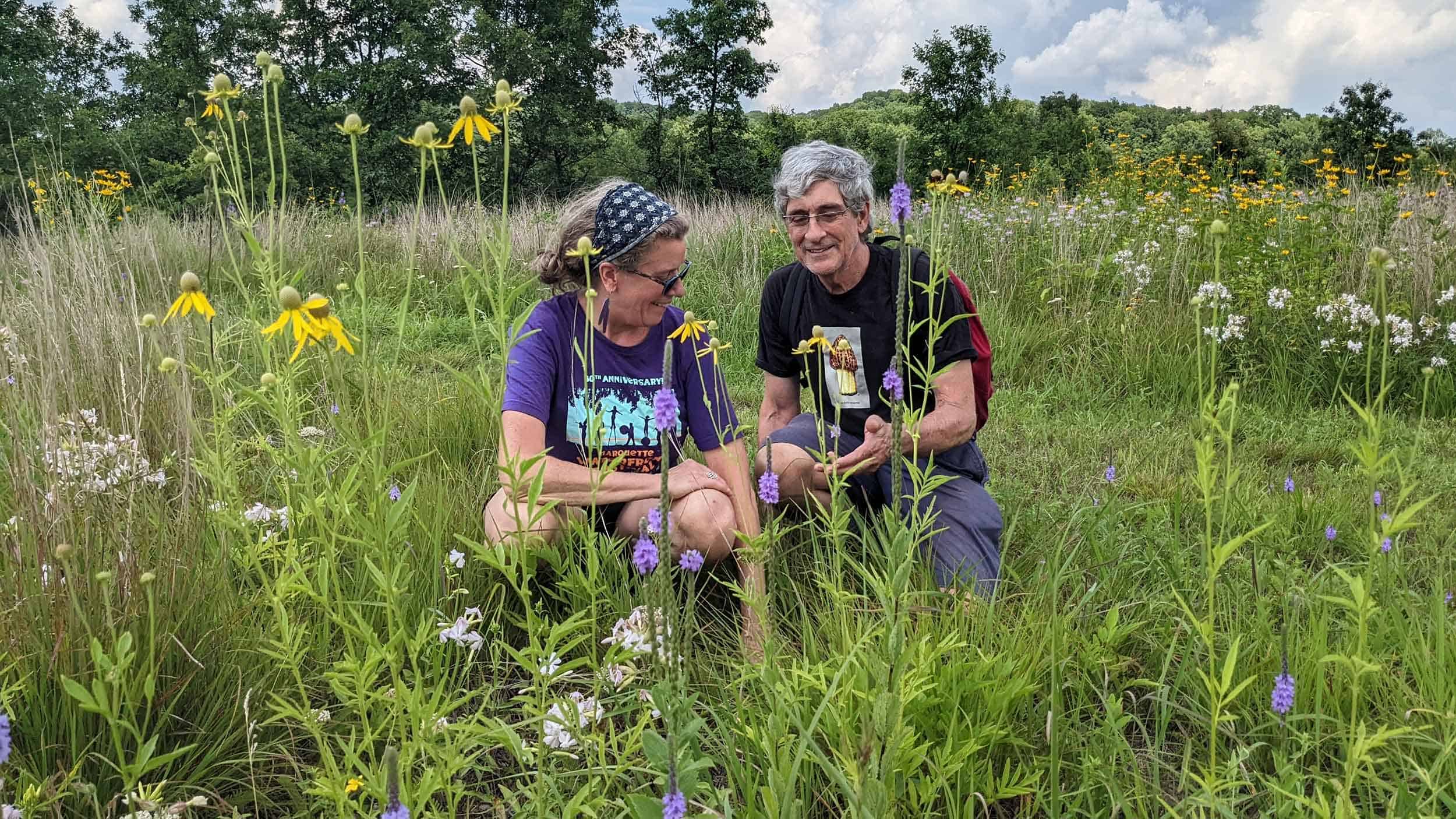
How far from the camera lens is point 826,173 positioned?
96.2 inches

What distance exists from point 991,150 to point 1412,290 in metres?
25.5

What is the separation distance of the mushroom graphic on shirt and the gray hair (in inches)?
13.2

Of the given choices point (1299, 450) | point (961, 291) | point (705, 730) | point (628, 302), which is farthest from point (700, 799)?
point (1299, 450)

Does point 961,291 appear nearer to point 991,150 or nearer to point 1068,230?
point 1068,230

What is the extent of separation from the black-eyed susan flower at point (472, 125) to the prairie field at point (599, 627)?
101mm

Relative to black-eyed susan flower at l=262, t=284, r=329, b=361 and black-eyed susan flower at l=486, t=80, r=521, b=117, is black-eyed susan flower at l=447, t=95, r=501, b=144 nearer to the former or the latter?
black-eyed susan flower at l=486, t=80, r=521, b=117

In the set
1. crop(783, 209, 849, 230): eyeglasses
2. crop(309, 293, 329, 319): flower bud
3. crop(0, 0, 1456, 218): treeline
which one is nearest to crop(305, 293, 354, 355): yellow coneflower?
crop(309, 293, 329, 319): flower bud

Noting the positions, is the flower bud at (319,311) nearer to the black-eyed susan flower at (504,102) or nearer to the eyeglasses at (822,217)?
the black-eyed susan flower at (504,102)

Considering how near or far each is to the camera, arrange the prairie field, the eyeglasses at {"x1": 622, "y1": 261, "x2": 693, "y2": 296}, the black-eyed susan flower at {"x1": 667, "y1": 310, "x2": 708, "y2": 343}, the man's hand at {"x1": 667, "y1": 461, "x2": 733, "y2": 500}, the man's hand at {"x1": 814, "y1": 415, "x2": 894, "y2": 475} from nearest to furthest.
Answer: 1. the prairie field
2. the black-eyed susan flower at {"x1": 667, "y1": 310, "x2": 708, "y2": 343}
3. the man's hand at {"x1": 814, "y1": 415, "x2": 894, "y2": 475}
4. the man's hand at {"x1": 667, "y1": 461, "x2": 733, "y2": 500}
5. the eyeglasses at {"x1": 622, "y1": 261, "x2": 693, "y2": 296}

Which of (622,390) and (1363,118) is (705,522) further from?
(1363,118)

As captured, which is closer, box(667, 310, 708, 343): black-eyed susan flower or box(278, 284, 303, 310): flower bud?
box(278, 284, 303, 310): flower bud

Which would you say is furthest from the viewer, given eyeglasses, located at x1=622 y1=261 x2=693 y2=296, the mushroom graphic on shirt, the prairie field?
the mushroom graphic on shirt

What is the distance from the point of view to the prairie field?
1.22 meters

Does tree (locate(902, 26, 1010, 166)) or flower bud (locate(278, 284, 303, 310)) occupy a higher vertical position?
tree (locate(902, 26, 1010, 166))
